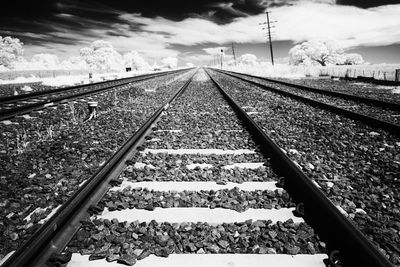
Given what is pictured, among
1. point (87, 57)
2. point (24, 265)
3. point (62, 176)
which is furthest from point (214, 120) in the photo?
point (87, 57)

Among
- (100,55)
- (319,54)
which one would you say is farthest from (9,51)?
(319,54)

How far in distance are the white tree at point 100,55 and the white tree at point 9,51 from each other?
175 ft

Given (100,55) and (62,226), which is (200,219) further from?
(100,55)

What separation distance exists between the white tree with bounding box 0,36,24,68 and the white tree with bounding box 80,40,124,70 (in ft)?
175

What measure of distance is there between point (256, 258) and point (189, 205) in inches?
41.5

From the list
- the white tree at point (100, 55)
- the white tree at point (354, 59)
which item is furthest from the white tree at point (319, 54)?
the white tree at point (100, 55)

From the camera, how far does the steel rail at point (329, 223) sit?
196 cm

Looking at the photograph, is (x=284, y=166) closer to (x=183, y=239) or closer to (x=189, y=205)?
(x=189, y=205)

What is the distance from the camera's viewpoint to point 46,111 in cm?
991

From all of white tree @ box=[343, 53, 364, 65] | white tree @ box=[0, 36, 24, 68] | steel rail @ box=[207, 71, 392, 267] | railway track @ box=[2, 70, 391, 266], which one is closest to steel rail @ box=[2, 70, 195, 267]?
railway track @ box=[2, 70, 391, 266]

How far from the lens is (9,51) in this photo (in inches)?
3939

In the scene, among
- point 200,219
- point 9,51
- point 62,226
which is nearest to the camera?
point 62,226

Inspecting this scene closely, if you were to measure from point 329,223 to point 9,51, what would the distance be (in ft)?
414

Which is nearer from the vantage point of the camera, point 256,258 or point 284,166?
point 256,258
